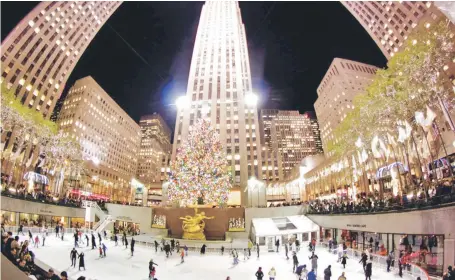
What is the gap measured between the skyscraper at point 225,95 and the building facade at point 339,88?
3293 cm

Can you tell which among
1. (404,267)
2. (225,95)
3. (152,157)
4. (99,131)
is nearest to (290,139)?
(152,157)

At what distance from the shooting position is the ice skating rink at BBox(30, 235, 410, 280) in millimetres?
19078

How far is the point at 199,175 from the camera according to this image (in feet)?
127

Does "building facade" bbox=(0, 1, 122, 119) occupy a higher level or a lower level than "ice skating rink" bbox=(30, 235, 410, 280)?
higher

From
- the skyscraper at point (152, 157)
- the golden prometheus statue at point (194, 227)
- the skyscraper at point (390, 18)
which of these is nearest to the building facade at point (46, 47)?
the golden prometheus statue at point (194, 227)

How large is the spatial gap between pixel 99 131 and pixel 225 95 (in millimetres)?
57446

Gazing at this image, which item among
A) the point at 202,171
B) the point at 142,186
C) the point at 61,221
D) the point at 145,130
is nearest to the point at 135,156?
the point at 145,130

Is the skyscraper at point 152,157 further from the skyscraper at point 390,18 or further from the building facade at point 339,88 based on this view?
the skyscraper at point 390,18

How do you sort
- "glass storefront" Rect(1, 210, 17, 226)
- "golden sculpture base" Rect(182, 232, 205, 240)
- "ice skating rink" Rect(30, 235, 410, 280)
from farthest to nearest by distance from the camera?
"golden sculpture base" Rect(182, 232, 205, 240)
"glass storefront" Rect(1, 210, 17, 226)
"ice skating rink" Rect(30, 235, 410, 280)

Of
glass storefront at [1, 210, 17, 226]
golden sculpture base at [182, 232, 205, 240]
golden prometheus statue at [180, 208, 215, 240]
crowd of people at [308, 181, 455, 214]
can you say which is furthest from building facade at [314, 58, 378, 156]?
glass storefront at [1, 210, 17, 226]

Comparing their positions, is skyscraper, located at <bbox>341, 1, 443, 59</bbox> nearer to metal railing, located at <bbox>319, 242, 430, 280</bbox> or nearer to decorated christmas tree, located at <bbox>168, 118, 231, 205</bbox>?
decorated christmas tree, located at <bbox>168, 118, 231, 205</bbox>

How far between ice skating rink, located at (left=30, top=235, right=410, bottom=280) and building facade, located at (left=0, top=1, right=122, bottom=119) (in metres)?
54.0

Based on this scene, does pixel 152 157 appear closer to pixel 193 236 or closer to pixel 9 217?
pixel 9 217

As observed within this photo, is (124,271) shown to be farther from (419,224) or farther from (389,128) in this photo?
(389,128)
